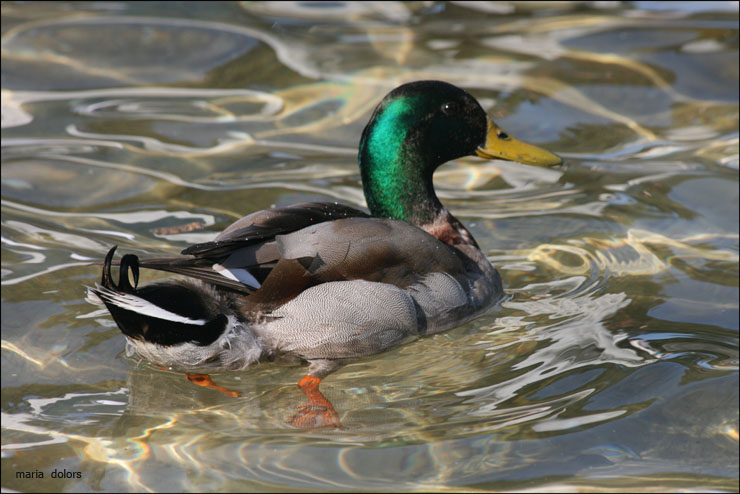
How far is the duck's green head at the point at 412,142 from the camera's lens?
17.2 feet

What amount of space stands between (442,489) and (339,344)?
3.21 ft

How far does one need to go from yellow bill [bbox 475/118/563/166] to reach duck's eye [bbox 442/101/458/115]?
0.28m

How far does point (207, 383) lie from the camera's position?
445cm

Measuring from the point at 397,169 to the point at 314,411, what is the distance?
60.2 inches

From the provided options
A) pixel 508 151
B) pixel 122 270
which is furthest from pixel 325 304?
pixel 508 151

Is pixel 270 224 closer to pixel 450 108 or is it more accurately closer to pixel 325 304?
pixel 325 304

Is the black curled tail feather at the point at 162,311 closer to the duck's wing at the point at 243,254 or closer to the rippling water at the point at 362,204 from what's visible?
the duck's wing at the point at 243,254

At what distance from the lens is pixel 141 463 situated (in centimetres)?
390

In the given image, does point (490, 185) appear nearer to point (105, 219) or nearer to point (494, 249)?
point (494, 249)

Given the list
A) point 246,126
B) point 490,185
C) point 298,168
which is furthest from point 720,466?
point 246,126

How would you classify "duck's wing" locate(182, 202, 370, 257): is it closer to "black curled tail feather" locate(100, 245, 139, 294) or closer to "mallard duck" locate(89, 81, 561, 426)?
"mallard duck" locate(89, 81, 561, 426)

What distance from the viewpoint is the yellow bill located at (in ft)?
18.3

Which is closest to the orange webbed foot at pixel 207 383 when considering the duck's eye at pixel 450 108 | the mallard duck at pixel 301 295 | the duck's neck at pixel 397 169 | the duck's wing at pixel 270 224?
the mallard duck at pixel 301 295

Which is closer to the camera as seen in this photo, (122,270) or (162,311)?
(122,270)
